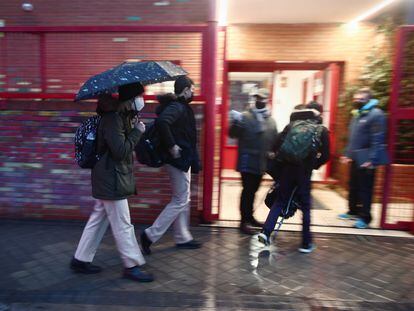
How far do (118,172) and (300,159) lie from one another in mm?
1853

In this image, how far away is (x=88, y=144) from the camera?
3428 mm

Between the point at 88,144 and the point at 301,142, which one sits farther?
the point at 301,142

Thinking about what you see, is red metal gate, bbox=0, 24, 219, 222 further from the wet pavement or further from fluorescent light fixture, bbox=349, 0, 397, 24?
fluorescent light fixture, bbox=349, 0, 397, 24

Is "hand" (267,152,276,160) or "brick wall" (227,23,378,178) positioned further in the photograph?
"brick wall" (227,23,378,178)

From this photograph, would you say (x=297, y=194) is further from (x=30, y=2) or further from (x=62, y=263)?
(x=30, y=2)

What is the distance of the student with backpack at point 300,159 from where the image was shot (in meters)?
4.08

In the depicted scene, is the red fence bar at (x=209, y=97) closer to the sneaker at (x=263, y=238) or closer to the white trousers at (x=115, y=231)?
the sneaker at (x=263, y=238)

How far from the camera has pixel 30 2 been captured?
5629 mm

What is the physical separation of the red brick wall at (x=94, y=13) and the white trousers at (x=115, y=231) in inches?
116

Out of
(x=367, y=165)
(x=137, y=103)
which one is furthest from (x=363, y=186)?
(x=137, y=103)

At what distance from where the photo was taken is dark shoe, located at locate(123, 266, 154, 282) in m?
3.60

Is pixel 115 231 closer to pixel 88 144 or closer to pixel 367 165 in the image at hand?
pixel 88 144

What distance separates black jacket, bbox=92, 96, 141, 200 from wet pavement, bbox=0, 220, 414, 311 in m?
0.88

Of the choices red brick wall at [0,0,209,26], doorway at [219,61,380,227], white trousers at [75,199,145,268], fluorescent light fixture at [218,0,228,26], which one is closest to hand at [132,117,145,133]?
white trousers at [75,199,145,268]
